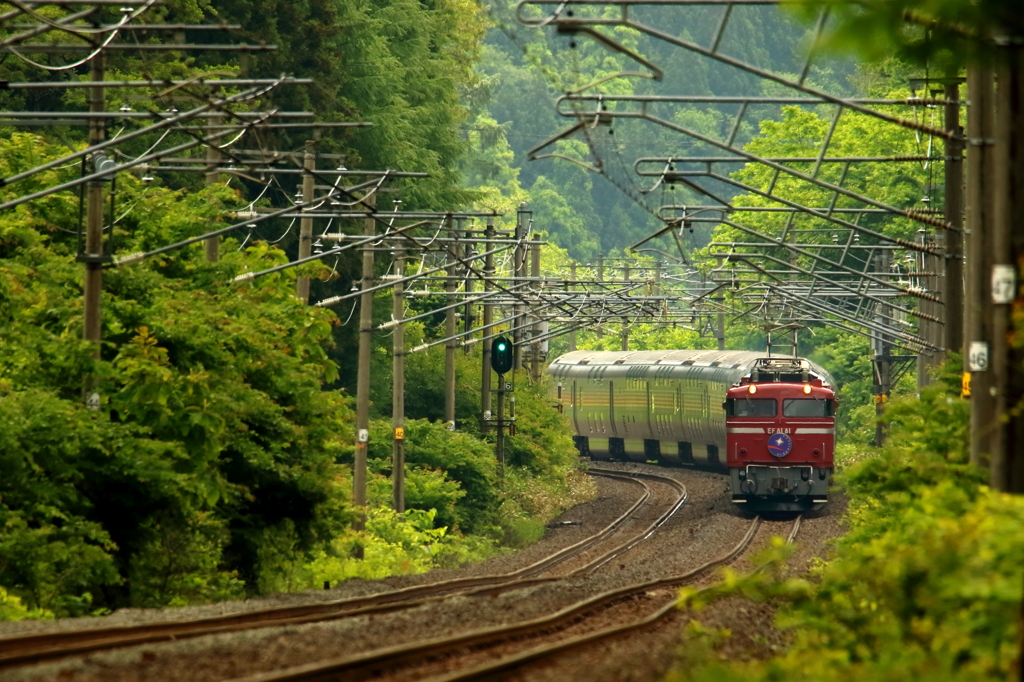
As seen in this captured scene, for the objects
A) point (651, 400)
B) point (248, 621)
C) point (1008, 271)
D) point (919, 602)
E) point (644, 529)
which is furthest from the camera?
point (651, 400)

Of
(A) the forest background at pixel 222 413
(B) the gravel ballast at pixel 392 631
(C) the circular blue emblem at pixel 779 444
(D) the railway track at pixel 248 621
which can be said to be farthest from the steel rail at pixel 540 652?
(C) the circular blue emblem at pixel 779 444

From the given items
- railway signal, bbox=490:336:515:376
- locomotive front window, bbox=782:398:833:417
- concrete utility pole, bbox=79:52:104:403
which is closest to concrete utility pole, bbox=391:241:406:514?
railway signal, bbox=490:336:515:376

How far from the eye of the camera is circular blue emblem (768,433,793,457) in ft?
116

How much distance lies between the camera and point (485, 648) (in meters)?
13.2

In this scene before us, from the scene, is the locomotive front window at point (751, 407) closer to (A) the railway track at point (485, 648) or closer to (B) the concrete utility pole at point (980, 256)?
(A) the railway track at point (485, 648)

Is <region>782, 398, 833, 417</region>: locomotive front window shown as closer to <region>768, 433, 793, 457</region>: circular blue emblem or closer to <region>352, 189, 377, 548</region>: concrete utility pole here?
<region>768, 433, 793, 457</region>: circular blue emblem

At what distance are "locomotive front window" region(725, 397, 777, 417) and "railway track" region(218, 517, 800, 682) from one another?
17.1 m

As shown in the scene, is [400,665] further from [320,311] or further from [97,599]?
[320,311]

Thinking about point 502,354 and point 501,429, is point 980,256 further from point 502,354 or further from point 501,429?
point 501,429

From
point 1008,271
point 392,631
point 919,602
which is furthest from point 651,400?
point 919,602

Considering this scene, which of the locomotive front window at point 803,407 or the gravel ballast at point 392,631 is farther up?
the locomotive front window at point 803,407

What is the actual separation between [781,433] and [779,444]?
0.27 metres

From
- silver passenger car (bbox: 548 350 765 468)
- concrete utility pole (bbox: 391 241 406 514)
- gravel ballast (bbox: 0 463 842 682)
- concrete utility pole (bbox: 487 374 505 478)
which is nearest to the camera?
gravel ballast (bbox: 0 463 842 682)

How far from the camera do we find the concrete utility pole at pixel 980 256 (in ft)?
42.5
